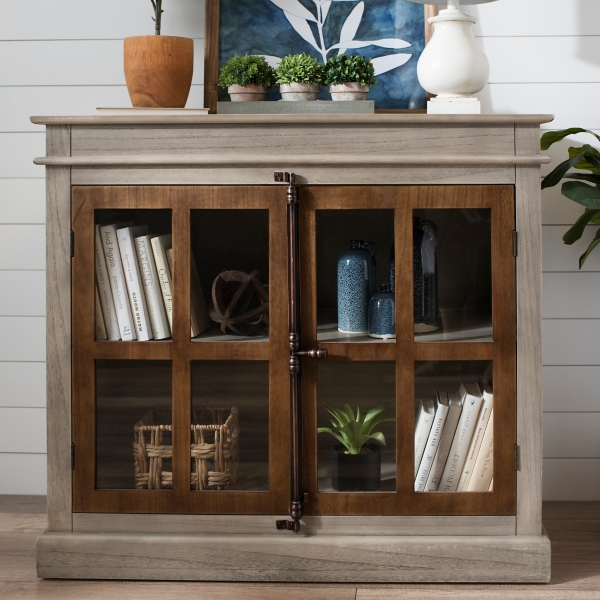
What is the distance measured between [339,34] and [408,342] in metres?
0.92

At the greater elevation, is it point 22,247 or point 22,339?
point 22,247

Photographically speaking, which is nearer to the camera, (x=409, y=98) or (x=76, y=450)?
(x=76, y=450)

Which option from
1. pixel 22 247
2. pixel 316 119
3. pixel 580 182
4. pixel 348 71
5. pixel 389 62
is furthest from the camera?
pixel 22 247

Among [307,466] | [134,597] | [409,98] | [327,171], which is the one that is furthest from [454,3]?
[134,597]

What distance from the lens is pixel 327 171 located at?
1562 millimetres

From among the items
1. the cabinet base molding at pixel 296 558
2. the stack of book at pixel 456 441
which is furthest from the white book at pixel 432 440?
the cabinet base molding at pixel 296 558

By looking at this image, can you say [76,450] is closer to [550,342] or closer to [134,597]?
[134,597]

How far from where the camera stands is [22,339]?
2.09 meters

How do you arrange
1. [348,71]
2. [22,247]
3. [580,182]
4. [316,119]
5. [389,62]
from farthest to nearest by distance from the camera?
[22,247]
[389,62]
[580,182]
[348,71]
[316,119]

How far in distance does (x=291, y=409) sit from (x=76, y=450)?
1.61ft

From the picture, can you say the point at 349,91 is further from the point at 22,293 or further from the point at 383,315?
the point at 22,293

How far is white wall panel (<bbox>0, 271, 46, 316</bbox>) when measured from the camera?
2084mm

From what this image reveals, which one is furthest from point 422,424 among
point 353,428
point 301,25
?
point 301,25

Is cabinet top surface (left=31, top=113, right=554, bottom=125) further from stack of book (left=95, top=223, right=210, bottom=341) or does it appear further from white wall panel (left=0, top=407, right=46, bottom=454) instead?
white wall panel (left=0, top=407, right=46, bottom=454)
